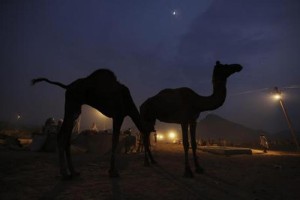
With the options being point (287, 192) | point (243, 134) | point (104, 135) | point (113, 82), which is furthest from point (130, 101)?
Answer: point (243, 134)

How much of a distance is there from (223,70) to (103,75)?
428cm

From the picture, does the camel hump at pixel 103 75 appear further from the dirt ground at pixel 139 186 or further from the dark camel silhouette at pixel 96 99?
the dirt ground at pixel 139 186

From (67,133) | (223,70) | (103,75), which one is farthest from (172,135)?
(67,133)

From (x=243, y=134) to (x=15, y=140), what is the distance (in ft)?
616

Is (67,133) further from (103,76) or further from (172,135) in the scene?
(172,135)

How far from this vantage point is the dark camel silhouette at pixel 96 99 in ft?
19.9

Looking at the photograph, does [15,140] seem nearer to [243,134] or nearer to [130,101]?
[130,101]

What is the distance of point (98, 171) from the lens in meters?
6.82

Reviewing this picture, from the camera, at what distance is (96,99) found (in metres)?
6.54

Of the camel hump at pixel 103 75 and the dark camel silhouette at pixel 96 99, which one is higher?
the camel hump at pixel 103 75

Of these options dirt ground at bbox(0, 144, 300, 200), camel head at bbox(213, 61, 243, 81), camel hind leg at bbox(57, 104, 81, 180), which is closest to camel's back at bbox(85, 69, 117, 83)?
camel hind leg at bbox(57, 104, 81, 180)

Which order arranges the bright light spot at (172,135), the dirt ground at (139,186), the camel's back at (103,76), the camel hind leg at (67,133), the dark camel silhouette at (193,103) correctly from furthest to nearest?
the bright light spot at (172,135) → the dark camel silhouette at (193,103) → the camel's back at (103,76) → the camel hind leg at (67,133) → the dirt ground at (139,186)

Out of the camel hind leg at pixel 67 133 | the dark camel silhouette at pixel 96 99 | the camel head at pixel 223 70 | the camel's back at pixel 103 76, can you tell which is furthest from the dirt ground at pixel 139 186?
the camel head at pixel 223 70

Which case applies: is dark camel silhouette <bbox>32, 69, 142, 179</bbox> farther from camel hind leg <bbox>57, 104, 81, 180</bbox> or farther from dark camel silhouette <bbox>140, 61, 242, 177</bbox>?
dark camel silhouette <bbox>140, 61, 242, 177</bbox>
